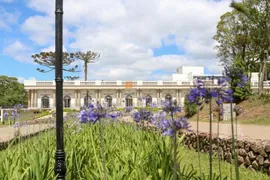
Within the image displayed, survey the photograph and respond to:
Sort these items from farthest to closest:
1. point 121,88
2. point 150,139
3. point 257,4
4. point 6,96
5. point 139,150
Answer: point 121,88 → point 6,96 → point 257,4 → point 150,139 → point 139,150

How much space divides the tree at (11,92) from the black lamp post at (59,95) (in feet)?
150

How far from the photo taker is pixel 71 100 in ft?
164

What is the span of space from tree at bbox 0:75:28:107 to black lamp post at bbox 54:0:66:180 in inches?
1802

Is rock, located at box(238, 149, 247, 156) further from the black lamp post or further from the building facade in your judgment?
the building facade

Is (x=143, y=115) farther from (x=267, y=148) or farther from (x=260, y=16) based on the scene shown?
(x=260, y=16)

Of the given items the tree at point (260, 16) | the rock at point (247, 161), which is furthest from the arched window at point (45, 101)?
the rock at point (247, 161)

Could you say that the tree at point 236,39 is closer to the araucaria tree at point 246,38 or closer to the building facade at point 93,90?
the araucaria tree at point 246,38

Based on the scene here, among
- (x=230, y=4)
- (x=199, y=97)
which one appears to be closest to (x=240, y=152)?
(x=199, y=97)

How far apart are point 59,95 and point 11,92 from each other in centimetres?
4920

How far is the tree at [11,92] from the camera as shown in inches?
1805

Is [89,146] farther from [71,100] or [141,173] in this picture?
[71,100]

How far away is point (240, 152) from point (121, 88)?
4437 centimetres

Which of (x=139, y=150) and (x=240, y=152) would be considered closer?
(x=139, y=150)

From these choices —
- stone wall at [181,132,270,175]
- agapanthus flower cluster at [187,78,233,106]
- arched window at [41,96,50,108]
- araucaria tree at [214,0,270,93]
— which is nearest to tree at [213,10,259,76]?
araucaria tree at [214,0,270,93]
